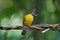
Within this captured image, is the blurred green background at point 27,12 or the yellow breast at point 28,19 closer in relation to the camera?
the yellow breast at point 28,19

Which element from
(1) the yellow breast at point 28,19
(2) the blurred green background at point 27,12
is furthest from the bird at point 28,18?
(2) the blurred green background at point 27,12

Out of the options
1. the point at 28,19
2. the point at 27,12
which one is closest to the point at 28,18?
the point at 28,19

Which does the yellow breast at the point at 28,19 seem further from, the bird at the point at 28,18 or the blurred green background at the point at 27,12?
the blurred green background at the point at 27,12

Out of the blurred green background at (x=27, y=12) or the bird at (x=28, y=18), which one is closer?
the bird at (x=28, y=18)

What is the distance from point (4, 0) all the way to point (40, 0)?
17.1 inches

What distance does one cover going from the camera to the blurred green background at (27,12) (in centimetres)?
240

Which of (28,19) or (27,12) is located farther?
(27,12)

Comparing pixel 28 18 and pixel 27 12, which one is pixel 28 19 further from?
pixel 27 12

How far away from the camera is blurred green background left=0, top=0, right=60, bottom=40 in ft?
7.88

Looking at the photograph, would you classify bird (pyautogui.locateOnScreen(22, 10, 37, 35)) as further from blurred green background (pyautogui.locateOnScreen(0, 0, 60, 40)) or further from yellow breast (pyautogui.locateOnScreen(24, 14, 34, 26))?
blurred green background (pyautogui.locateOnScreen(0, 0, 60, 40))

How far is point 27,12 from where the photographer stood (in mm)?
2402

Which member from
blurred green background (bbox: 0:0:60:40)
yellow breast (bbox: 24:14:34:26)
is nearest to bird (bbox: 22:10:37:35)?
yellow breast (bbox: 24:14:34:26)

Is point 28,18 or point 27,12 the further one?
point 27,12

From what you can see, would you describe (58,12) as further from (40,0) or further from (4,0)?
(4,0)
